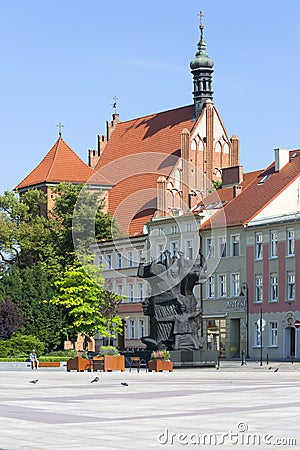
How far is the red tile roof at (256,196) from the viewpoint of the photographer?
3017 inches

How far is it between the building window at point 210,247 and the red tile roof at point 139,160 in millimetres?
14296

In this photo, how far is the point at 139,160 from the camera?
113125mm

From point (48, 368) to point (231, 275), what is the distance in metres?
21.6

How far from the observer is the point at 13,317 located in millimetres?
77812

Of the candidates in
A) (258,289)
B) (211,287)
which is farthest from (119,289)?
(258,289)

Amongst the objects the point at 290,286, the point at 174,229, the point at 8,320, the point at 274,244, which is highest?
the point at 174,229

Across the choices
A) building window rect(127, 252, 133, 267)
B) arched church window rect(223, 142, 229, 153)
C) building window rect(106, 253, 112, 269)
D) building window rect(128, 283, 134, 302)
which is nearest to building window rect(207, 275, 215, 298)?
building window rect(128, 283, 134, 302)

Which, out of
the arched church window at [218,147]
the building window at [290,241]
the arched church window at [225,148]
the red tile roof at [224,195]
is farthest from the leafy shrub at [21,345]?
the arched church window at [225,148]

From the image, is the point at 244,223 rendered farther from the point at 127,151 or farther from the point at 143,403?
the point at 143,403

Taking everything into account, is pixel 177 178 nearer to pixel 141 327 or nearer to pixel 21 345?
pixel 141 327

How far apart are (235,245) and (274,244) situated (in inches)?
213

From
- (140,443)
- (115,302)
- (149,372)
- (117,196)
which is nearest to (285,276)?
(115,302)

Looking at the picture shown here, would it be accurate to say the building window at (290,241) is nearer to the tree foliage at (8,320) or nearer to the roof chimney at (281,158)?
the roof chimney at (281,158)

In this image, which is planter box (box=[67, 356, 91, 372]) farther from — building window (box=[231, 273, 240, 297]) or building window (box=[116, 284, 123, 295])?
building window (box=[116, 284, 123, 295])
